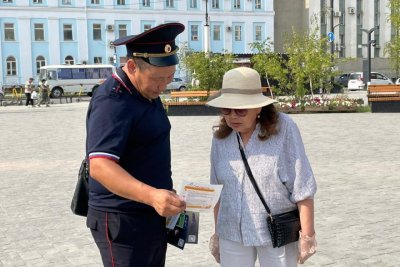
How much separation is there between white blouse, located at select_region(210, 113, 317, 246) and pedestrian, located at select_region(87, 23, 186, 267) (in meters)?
0.34

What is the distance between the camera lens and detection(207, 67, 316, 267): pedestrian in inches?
108

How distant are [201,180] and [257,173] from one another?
5.63 meters

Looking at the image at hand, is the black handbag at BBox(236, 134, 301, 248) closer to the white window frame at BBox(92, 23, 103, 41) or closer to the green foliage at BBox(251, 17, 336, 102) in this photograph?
the green foliage at BBox(251, 17, 336, 102)

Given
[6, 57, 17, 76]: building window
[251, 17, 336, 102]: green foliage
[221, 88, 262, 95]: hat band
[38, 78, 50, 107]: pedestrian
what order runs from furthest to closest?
[6, 57, 17, 76]: building window, [38, 78, 50, 107]: pedestrian, [251, 17, 336, 102]: green foliage, [221, 88, 262, 95]: hat band

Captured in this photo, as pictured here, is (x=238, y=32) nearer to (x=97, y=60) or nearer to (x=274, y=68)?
(x=97, y=60)

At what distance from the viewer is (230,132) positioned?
287 cm

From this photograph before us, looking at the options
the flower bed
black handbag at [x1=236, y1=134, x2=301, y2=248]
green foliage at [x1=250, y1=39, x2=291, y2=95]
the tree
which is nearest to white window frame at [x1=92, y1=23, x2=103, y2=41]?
the tree

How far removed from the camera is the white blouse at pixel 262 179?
8.99ft

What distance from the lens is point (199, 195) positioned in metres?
2.54

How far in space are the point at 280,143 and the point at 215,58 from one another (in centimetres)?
2109

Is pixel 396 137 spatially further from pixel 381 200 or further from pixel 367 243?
pixel 367 243

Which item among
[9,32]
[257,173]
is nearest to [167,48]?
[257,173]

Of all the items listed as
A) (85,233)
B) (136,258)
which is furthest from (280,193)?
(85,233)

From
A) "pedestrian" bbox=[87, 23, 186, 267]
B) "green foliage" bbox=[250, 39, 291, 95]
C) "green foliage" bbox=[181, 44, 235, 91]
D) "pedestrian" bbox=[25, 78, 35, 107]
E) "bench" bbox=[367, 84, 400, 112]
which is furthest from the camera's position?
"pedestrian" bbox=[25, 78, 35, 107]
